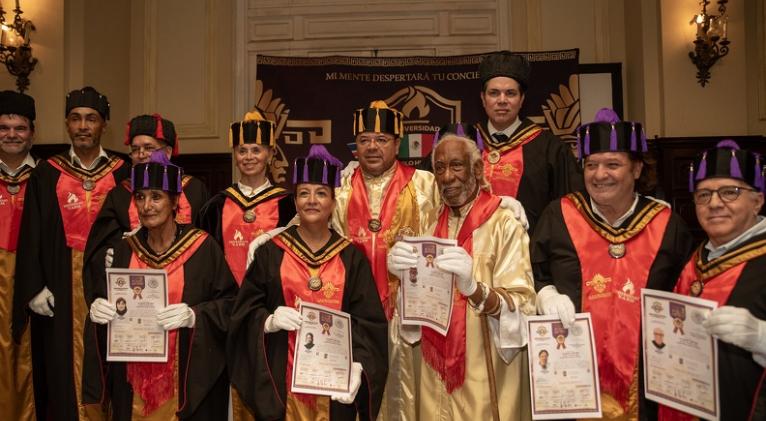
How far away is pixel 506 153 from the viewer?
4980mm

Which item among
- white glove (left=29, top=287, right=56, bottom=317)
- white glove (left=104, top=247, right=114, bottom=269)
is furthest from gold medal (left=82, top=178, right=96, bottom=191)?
white glove (left=104, top=247, right=114, bottom=269)

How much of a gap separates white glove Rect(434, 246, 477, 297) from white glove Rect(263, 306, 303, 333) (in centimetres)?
82

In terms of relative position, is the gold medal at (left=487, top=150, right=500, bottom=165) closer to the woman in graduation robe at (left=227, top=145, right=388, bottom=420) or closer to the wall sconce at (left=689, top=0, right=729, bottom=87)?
the woman in graduation robe at (left=227, top=145, right=388, bottom=420)

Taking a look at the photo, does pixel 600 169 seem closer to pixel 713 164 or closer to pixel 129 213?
pixel 713 164

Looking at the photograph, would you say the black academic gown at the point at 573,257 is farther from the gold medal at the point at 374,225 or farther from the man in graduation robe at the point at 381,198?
the gold medal at the point at 374,225

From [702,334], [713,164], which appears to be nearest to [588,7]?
[713,164]

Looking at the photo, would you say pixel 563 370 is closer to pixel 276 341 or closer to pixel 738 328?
pixel 738 328

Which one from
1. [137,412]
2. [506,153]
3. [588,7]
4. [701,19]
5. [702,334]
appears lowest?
[137,412]

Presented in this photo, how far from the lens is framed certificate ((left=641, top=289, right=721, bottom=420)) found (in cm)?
309

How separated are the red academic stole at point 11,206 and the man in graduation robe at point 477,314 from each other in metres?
3.55

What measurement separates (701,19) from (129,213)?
20.9ft

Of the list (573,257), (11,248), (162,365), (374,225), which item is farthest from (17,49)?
(573,257)

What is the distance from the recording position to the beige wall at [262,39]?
847cm

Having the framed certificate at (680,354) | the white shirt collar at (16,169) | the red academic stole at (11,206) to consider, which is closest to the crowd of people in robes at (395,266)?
the framed certificate at (680,354)
